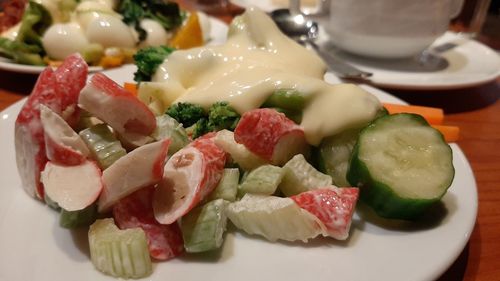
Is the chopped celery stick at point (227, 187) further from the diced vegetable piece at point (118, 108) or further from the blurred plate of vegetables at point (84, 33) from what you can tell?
the blurred plate of vegetables at point (84, 33)

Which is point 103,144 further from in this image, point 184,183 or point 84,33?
point 84,33

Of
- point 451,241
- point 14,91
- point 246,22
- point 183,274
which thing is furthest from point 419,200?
point 14,91

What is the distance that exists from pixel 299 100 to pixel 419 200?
37 cm

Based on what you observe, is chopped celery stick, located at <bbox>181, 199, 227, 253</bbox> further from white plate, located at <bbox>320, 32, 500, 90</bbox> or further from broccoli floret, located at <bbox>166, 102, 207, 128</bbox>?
white plate, located at <bbox>320, 32, 500, 90</bbox>

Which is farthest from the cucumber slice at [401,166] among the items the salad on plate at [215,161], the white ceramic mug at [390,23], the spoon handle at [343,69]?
the white ceramic mug at [390,23]

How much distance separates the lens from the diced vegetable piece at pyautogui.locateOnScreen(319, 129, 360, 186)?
1146 millimetres

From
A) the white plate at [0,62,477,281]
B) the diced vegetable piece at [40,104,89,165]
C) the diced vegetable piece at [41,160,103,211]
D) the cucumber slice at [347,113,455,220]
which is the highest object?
the diced vegetable piece at [40,104,89,165]

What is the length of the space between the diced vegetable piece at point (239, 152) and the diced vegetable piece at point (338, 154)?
5.8 inches

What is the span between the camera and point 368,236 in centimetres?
100

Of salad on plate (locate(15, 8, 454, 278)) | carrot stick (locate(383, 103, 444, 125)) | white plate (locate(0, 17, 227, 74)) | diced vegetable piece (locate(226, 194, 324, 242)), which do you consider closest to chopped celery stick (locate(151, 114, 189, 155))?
salad on plate (locate(15, 8, 454, 278))

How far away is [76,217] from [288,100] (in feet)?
1.78

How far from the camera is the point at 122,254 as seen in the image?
2.85ft

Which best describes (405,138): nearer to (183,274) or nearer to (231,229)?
(231,229)

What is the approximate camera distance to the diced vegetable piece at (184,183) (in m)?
0.95
